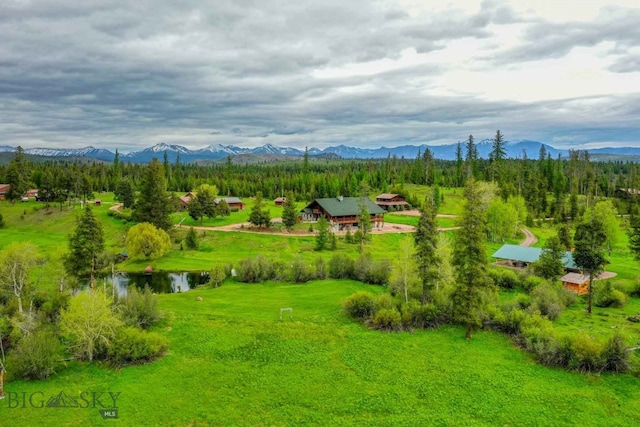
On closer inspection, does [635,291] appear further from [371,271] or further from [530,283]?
[371,271]

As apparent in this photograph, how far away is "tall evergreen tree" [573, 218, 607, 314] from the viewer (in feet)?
139

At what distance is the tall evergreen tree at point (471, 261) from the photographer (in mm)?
34625

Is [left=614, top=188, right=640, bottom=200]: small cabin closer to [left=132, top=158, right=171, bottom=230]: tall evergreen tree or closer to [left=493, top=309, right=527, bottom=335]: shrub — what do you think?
[left=493, top=309, right=527, bottom=335]: shrub

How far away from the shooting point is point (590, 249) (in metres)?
42.8

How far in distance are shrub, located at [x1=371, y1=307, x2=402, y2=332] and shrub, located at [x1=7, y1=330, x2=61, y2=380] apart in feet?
79.2

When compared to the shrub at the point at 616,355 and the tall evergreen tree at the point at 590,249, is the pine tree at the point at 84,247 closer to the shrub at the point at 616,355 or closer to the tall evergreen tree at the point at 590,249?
the shrub at the point at 616,355

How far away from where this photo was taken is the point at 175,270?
214ft

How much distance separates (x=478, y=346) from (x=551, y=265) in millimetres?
23124

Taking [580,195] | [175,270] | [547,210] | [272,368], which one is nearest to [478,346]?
[272,368]

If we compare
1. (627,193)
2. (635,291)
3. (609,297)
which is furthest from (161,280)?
(627,193)

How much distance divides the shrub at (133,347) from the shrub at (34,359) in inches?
141

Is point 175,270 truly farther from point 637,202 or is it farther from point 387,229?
point 637,202

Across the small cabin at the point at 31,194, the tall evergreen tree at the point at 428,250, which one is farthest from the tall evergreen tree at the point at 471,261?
the small cabin at the point at 31,194

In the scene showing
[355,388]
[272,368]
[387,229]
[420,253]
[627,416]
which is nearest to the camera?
[627,416]
